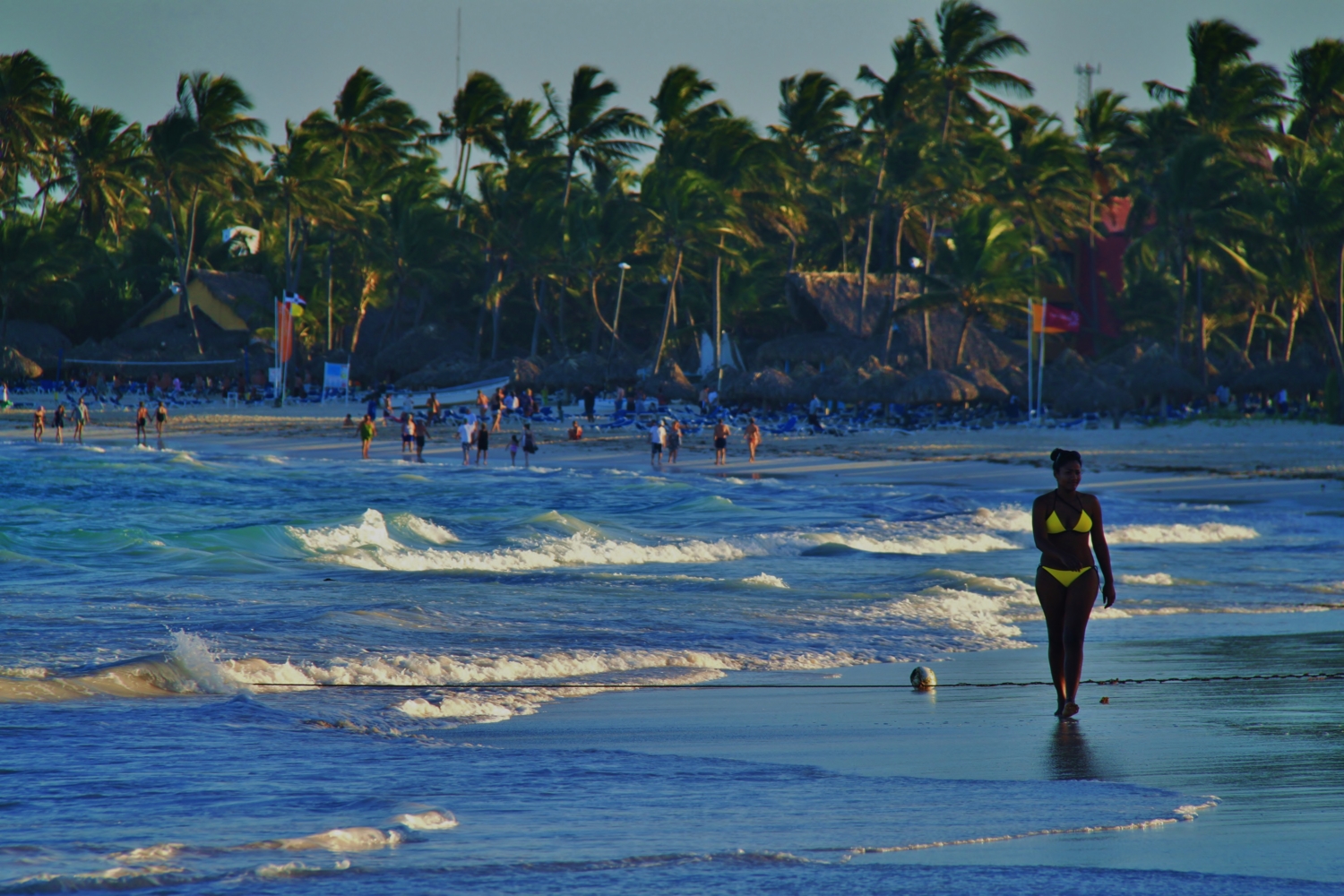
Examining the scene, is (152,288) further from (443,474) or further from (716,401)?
(443,474)

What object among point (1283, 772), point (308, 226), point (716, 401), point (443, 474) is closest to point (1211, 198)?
point (716, 401)

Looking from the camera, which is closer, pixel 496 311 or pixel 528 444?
pixel 528 444

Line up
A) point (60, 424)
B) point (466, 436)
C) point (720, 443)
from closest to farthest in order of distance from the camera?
point (720, 443), point (466, 436), point (60, 424)

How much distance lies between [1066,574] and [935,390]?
103ft

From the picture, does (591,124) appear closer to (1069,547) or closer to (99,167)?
(99,167)

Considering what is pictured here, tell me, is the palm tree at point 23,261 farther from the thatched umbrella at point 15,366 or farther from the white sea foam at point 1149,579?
the white sea foam at point 1149,579

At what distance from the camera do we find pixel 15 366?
45969 millimetres

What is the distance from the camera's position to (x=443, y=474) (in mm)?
26453

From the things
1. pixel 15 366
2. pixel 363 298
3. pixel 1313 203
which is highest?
pixel 1313 203

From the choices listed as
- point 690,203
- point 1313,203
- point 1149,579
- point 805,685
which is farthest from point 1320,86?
point 805,685

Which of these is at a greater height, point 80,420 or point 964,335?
point 964,335

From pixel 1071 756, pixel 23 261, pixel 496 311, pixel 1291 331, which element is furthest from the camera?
pixel 496 311

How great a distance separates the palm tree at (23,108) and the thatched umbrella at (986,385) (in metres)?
35.4

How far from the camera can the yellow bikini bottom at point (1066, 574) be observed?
541 cm
